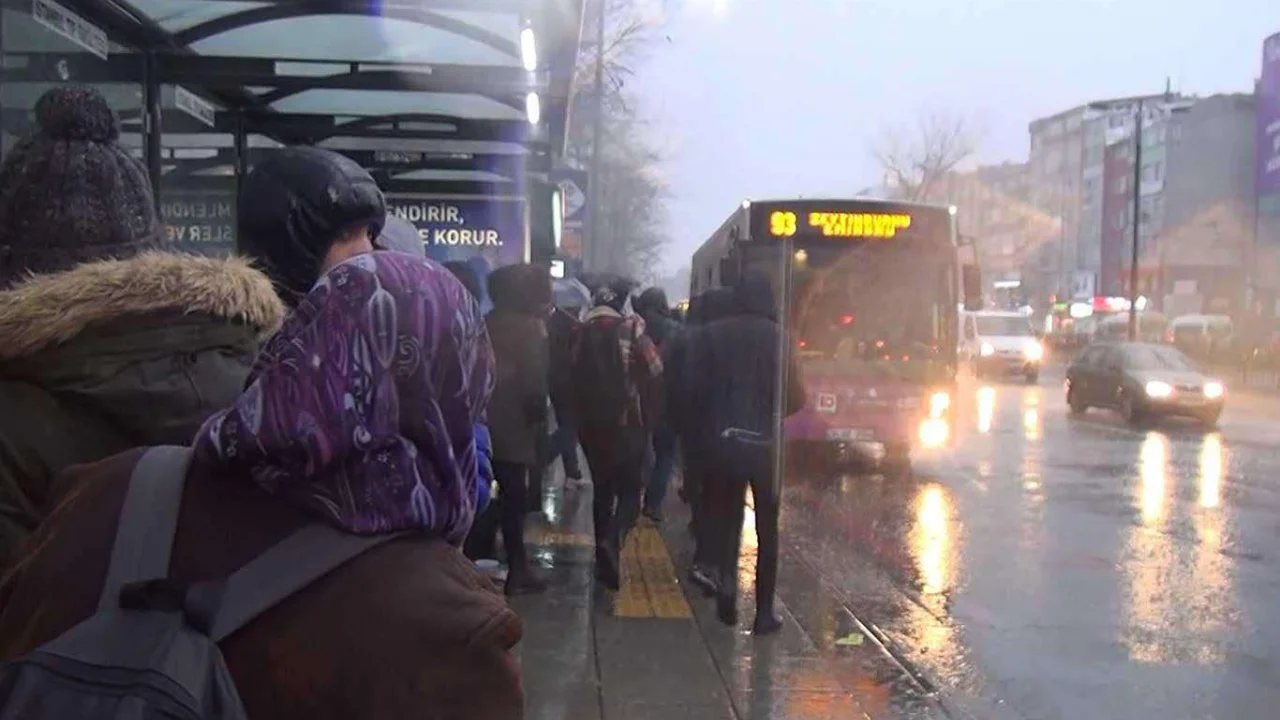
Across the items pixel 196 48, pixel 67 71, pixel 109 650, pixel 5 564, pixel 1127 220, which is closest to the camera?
pixel 109 650

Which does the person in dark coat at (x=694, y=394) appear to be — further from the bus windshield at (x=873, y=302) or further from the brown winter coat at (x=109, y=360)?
the bus windshield at (x=873, y=302)

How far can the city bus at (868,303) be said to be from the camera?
46.5ft

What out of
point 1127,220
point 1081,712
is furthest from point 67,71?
point 1127,220

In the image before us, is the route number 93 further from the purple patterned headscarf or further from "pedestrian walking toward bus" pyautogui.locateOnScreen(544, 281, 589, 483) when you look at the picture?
the purple patterned headscarf

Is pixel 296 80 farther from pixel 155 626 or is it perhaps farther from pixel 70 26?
pixel 155 626

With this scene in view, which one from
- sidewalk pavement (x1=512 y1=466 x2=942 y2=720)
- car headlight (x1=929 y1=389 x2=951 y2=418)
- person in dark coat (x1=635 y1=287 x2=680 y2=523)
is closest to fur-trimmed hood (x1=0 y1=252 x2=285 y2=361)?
sidewalk pavement (x1=512 y1=466 x2=942 y2=720)

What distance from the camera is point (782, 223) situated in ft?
46.4

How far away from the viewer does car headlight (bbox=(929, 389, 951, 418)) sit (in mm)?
14234

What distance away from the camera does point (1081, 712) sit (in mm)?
5719

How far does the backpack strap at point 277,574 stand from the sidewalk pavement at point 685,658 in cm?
388

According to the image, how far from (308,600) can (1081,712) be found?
5055 mm

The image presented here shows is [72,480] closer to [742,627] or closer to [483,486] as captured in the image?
[483,486]

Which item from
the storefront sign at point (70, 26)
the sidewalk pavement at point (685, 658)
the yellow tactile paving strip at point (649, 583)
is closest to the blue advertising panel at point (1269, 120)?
the yellow tactile paving strip at point (649, 583)

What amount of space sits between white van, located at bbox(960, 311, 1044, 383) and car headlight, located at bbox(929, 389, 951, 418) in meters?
23.7
